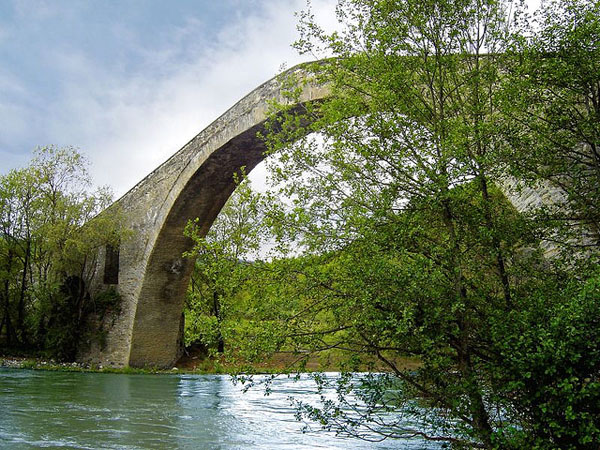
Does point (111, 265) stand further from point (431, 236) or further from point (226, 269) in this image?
point (431, 236)

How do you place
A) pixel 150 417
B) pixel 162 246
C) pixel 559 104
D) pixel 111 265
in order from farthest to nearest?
pixel 111 265, pixel 162 246, pixel 150 417, pixel 559 104

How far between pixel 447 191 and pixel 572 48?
1379 mm

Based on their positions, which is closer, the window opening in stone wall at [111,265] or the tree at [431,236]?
the tree at [431,236]

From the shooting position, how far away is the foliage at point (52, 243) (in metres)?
15.7

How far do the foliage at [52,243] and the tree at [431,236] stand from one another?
1253 cm

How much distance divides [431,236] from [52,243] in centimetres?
1377

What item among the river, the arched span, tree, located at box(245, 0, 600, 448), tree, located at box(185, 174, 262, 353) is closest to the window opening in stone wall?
the arched span

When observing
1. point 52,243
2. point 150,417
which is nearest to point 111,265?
point 52,243

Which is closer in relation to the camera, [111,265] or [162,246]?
[162,246]

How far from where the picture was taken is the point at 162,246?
48.6ft

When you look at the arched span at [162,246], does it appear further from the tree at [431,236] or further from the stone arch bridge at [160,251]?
the tree at [431,236]

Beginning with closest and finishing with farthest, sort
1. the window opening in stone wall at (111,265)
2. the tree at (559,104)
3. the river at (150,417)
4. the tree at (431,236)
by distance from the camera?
the tree at (431,236) → the tree at (559,104) → the river at (150,417) → the window opening in stone wall at (111,265)

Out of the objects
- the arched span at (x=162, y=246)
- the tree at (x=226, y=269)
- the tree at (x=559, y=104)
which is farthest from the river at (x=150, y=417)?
the arched span at (x=162, y=246)

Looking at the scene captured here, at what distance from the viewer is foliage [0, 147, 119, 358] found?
1566 centimetres
